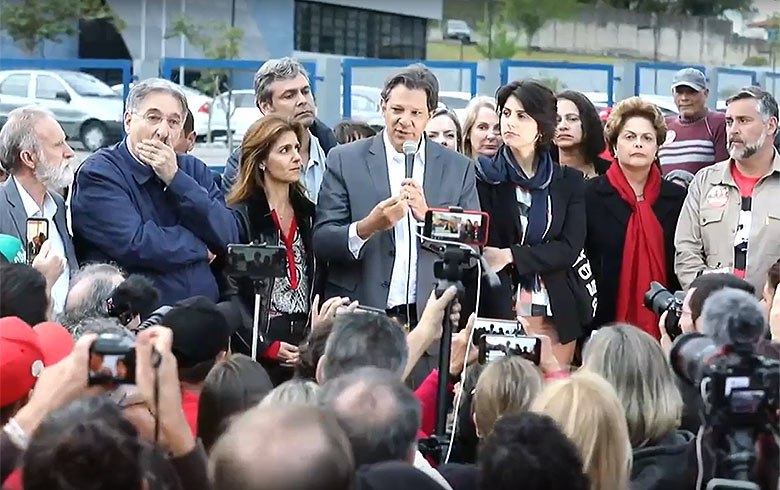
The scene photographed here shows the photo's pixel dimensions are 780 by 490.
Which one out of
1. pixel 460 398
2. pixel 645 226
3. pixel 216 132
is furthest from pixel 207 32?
pixel 460 398

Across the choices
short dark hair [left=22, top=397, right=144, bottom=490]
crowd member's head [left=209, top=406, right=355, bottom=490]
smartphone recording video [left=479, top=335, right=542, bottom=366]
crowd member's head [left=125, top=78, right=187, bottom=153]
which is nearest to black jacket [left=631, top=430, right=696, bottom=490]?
smartphone recording video [left=479, top=335, right=542, bottom=366]

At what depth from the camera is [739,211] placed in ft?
16.9

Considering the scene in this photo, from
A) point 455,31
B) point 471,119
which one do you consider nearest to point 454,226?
point 471,119

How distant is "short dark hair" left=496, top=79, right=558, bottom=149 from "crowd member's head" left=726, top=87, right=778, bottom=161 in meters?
0.94

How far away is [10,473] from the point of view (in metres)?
2.33

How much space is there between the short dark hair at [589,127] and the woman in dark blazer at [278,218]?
4.71ft

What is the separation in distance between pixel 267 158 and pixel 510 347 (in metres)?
1.54

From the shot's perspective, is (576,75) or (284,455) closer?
(284,455)

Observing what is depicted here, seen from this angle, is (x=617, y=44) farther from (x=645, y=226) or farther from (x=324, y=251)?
(x=324, y=251)

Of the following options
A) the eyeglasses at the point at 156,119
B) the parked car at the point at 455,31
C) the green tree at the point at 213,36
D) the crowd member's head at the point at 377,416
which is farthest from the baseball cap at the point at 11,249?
the green tree at the point at 213,36

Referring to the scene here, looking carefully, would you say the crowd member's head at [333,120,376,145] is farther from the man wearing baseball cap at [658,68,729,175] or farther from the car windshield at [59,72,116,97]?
the car windshield at [59,72,116,97]

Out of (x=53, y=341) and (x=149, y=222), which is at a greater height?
(x=149, y=222)

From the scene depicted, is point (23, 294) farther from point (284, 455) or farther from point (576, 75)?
point (576, 75)

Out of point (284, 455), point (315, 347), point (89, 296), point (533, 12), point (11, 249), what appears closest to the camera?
point (284, 455)
